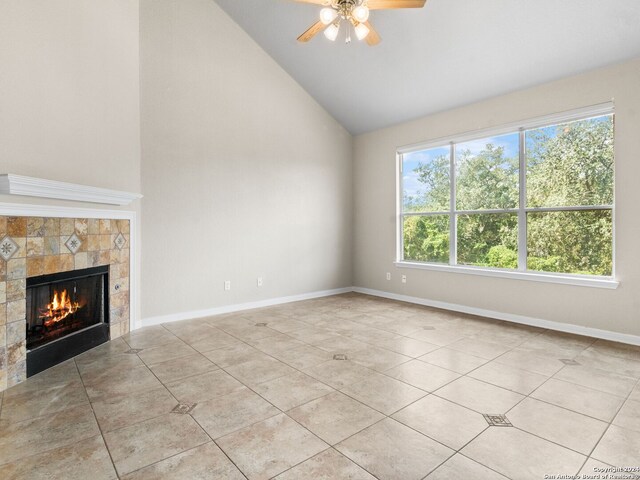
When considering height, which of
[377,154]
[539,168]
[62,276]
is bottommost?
[62,276]

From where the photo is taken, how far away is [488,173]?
4.67 metres

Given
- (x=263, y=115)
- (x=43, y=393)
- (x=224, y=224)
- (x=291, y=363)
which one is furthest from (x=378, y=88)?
(x=43, y=393)

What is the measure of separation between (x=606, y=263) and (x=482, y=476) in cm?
325

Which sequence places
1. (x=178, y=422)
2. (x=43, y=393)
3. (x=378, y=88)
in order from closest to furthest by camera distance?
1. (x=178, y=422)
2. (x=43, y=393)
3. (x=378, y=88)

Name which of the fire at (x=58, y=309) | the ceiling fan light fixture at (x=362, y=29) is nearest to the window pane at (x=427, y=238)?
the ceiling fan light fixture at (x=362, y=29)

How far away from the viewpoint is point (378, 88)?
5.01 meters

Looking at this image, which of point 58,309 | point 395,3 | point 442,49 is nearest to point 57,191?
point 58,309

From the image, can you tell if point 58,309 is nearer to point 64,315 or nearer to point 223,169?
point 64,315

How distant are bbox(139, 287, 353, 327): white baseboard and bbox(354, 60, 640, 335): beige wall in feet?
3.09

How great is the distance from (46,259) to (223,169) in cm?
234

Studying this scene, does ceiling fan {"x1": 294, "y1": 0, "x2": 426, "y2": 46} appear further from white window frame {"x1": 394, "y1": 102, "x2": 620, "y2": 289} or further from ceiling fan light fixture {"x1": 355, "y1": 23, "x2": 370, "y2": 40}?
white window frame {"x1": 394, "y1": 102, "x2": 620, "y2": 289}

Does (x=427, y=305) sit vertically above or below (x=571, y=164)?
below

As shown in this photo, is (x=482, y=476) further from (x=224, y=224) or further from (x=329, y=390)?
(x=224, y=224)

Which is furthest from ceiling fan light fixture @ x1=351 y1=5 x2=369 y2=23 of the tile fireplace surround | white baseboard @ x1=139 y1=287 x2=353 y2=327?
white baseboard @ x1=139 y1=287 x2=353 y2=327
